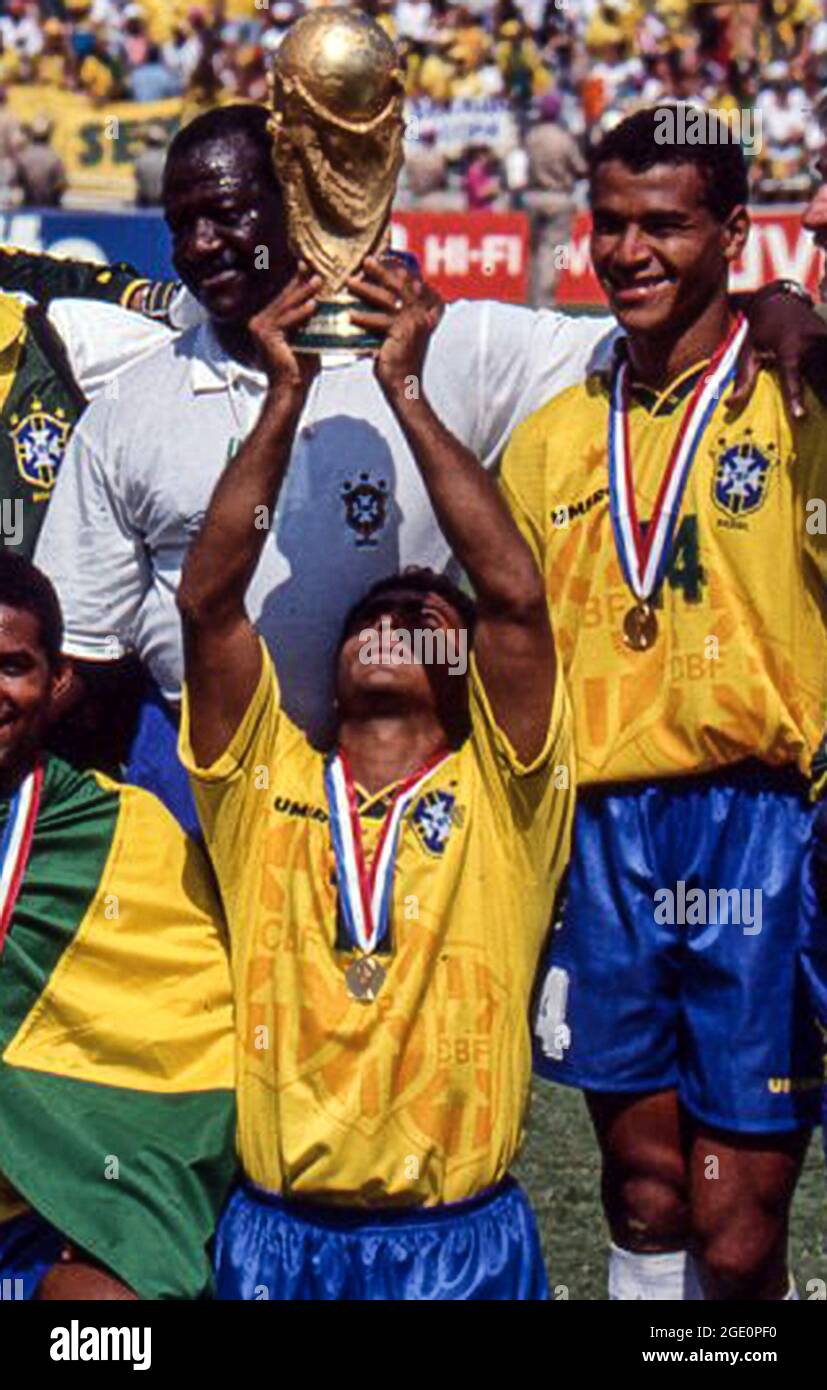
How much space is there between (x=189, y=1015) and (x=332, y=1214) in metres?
0.39

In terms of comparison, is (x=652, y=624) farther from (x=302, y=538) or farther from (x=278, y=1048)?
(x=278, y=1048)

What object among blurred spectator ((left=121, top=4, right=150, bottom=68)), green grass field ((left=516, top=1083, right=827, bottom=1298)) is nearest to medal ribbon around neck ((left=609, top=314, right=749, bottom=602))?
green grass field ((left=516, top=1083, right=827, bottom=1298))

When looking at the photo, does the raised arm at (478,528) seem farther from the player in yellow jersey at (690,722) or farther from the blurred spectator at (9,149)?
the blurred spectator at (9,149)

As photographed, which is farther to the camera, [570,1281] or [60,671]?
[570,1281]

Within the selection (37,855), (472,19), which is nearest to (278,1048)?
(37,855)

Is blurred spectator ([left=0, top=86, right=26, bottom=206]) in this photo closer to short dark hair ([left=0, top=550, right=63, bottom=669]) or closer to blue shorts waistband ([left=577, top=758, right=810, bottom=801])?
short dark hair ([left=0, top=550, right=63, bottom=669])

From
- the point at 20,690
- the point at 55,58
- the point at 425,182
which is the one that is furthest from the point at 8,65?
the point at 20,690

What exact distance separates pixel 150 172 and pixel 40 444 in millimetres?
15593

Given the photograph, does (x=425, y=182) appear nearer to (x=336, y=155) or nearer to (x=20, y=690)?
(x=20, y=690)

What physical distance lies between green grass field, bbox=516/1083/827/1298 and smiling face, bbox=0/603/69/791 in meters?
1.79

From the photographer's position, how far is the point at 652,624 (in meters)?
4.63

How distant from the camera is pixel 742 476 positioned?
15.2ft

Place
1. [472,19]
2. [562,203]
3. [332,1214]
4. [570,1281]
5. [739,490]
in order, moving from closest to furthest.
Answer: [332,1214] < [739,490] < [570,1281] < [562,203] < [472,19]

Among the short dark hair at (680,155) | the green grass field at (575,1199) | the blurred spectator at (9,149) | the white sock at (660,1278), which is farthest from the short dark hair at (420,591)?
the blurred spectator at (9,149)
